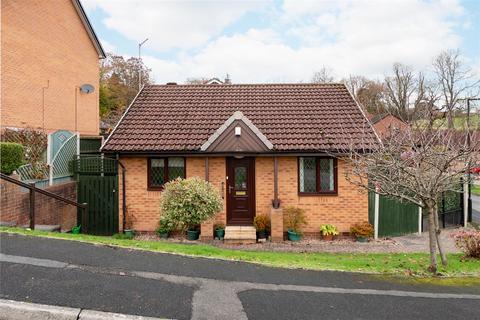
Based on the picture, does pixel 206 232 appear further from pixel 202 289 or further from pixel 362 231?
pixel 202 289

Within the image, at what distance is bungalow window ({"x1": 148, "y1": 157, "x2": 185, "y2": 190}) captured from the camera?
1170 cm

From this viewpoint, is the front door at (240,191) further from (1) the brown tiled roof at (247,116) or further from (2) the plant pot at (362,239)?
(2) the plant pot at (362,239)

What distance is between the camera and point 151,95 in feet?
47.1

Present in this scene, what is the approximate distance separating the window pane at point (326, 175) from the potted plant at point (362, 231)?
4.57 feet


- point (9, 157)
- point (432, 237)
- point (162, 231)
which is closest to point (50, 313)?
point (432, 237)

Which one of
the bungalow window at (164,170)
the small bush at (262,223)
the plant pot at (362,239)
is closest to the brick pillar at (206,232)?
the small bush at (262,223)

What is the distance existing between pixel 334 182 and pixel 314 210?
3.68 feet

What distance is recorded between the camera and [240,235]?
1061cm

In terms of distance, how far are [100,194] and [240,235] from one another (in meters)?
4.78

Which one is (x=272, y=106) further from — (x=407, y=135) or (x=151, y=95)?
(x=407, y=135)

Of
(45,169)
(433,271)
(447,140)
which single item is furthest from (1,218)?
(447,140)

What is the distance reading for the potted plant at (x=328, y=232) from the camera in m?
11.0

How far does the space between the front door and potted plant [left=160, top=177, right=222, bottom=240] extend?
2220mm

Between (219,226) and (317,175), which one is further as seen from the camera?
(317,175)
